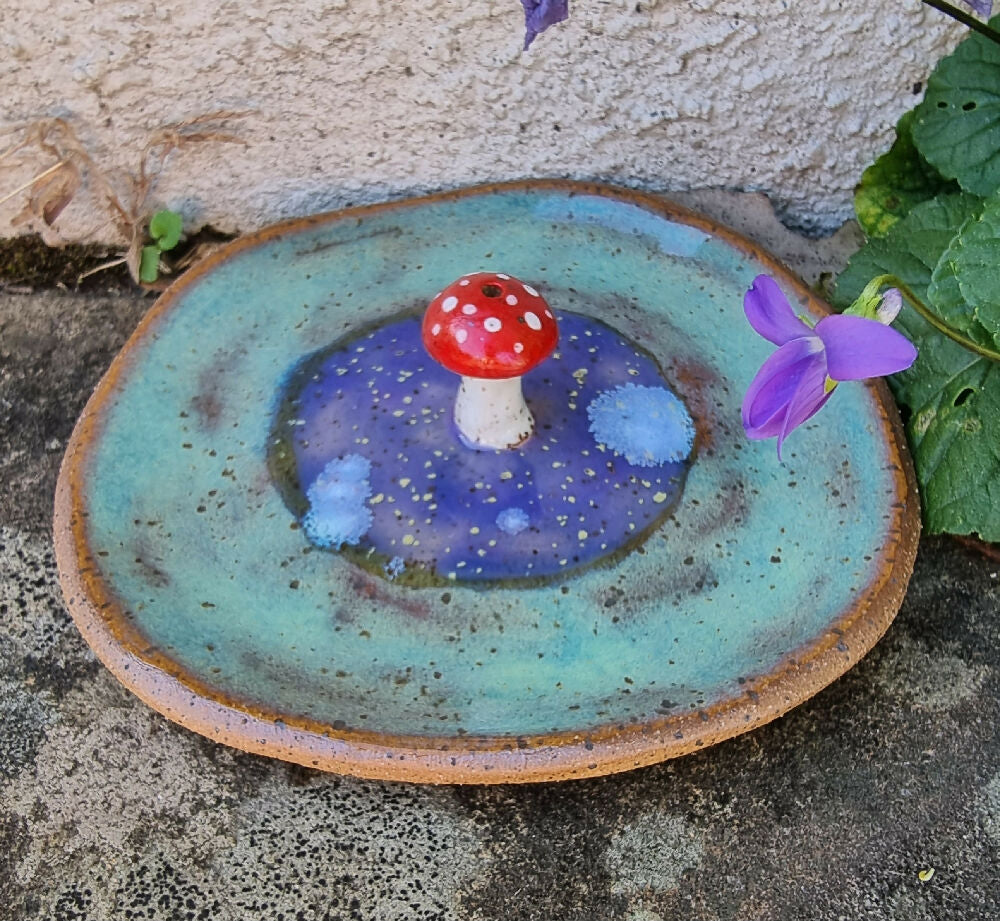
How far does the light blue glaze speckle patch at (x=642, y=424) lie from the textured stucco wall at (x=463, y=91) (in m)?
0.56

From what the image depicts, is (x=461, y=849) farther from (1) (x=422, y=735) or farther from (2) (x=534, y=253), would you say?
(2) (x=534, y=253)

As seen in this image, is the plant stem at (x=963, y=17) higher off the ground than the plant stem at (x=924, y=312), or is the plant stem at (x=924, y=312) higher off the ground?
the plant stem at (x=963, y=17)

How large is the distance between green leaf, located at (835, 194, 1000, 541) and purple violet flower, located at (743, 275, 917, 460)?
49 cm

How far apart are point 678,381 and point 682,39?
1.86 ft

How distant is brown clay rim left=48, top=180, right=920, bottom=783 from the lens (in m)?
1.14

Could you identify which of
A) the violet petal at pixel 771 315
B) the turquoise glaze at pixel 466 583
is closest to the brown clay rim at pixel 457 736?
the turquoise glaze at pixel 466 583

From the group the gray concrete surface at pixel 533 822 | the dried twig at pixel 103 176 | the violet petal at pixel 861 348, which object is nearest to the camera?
the violet petal at pixel 861 348

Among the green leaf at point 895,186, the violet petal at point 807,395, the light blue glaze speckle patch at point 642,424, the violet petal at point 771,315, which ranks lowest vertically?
Answer: the light blue glaze speckle patch at point 642,424

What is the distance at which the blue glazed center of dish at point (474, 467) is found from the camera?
1.34m

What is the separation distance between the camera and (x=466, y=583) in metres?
1.33

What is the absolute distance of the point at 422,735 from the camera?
116 centimetres

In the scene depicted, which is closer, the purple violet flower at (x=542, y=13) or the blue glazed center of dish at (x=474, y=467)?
the purple violet flower at (x=542, y=13)

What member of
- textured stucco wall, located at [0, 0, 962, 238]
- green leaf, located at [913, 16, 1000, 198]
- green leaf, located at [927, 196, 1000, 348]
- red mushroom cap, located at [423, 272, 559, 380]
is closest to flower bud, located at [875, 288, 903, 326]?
green leaf, located at [927, 196, 1000, 348]

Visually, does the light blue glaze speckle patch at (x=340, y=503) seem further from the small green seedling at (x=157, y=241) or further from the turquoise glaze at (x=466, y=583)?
the small green seedling at (x=157, y=241)
